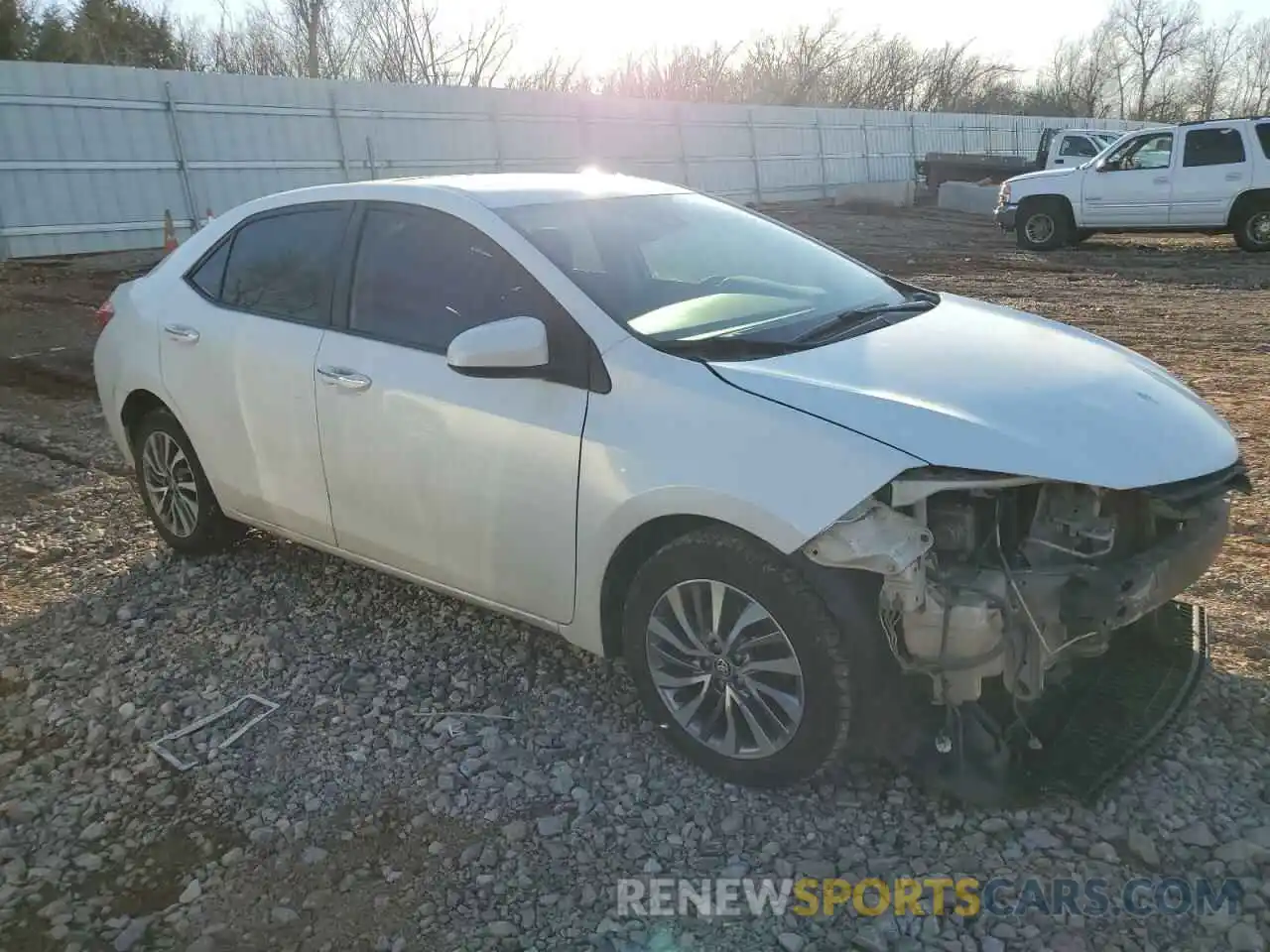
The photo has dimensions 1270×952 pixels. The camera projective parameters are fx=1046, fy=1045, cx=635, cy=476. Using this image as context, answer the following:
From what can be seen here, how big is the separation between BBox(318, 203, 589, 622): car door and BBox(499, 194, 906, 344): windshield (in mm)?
219

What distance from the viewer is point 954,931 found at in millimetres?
2490

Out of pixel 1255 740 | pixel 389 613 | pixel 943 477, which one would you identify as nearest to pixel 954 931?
pixel 943 477

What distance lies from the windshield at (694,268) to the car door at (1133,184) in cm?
1483

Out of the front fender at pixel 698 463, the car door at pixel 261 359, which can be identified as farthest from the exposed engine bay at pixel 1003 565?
the car door at pixel 261 359

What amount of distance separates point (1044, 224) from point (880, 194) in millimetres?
11134

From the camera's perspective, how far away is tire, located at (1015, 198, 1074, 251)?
58.0ft

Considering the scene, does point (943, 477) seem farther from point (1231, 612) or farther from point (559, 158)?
point (559, 158)

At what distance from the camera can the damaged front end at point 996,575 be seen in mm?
2676

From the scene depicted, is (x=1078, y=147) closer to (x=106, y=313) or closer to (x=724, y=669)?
(x=106, y=313)

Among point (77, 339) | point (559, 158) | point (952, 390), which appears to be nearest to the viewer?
point (952, 390)

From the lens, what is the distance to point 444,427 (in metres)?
3.43

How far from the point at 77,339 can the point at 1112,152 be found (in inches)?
603

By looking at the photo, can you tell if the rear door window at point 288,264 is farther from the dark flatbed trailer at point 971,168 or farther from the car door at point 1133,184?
the dark flatbed trailer at point 971,168

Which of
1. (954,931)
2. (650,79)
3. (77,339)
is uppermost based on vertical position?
(650,79)
